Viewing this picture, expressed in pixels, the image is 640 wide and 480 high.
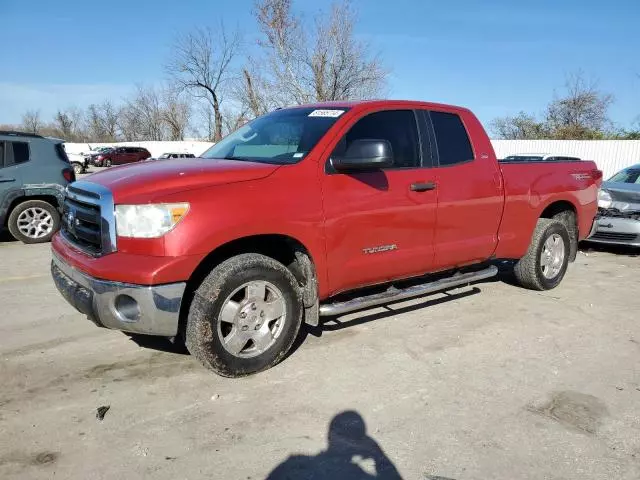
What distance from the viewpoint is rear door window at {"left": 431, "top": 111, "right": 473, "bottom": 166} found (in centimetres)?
466

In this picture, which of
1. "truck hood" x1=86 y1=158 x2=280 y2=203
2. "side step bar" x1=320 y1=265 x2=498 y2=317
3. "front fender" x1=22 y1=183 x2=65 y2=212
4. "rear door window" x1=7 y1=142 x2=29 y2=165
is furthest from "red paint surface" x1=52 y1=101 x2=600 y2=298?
"rear door window" x1=7 y1=142 x2=29 y2=165

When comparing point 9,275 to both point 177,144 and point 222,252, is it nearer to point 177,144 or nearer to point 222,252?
point 222,252

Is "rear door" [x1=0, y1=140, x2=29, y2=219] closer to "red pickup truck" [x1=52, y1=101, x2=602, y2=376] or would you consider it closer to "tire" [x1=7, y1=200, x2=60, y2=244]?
"tire" [x1=7, y1=200, x2=60, y2=244]

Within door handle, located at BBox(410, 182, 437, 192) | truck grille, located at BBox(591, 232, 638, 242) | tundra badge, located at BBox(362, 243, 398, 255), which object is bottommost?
truck grille, located at BBox(591, 232, 638, 242)

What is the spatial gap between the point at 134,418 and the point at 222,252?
1153 mm

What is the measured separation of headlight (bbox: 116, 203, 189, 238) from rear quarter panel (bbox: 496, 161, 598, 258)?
11.0ft

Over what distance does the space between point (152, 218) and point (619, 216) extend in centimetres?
772

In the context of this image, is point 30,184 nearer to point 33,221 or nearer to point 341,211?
point 33,221

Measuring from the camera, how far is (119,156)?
41281 millimetres

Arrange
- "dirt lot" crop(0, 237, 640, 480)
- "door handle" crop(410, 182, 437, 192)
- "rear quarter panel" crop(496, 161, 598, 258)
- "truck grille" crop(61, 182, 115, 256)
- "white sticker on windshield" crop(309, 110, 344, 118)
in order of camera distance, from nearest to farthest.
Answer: "dirt lot" crop(0, 237, 640, 480) < "truck grille" crop(61, 182, 115, 256) < "white sticker on windshield" crop(309, 110, 344, 118) < "door handle" crop(410, 182, 437, 192) < "rear quarter panel" crop(496, 161, 598, 258)

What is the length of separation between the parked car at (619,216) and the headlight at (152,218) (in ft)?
23.1

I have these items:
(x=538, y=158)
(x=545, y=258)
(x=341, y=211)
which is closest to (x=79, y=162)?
(x=538, y=158)

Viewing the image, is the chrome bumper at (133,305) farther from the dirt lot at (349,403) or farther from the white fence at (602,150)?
the white fence at (602,150)

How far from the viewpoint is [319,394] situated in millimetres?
3365
